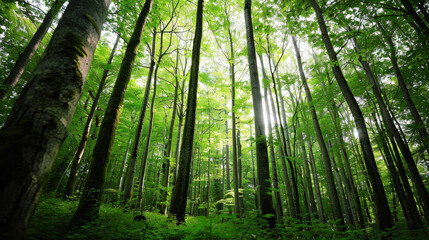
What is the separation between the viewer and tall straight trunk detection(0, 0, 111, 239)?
0.82m

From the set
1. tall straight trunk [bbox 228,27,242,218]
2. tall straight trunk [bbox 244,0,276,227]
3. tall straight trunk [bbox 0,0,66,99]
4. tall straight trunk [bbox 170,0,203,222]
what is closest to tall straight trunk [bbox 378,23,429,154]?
tall straight trunk [bbox 244,0,276,227]

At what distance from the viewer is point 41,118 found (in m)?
1.06

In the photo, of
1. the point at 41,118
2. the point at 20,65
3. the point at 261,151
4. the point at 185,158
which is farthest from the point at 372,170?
the point at 20,65

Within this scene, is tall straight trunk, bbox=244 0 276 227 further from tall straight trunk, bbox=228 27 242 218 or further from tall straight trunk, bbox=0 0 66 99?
tall straight trunk, bbox=0 0 66 99

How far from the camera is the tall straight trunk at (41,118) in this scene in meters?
0.82

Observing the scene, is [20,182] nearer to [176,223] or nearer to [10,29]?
[176,223]

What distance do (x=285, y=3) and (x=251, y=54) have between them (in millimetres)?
1949

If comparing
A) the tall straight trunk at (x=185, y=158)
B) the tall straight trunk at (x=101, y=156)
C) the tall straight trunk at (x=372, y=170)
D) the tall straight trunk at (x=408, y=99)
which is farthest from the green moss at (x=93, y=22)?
the tall straight trunk at (x=408, y=99)

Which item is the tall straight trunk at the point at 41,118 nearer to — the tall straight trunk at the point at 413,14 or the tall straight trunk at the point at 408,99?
the tall straight trunk at the point at 413,14

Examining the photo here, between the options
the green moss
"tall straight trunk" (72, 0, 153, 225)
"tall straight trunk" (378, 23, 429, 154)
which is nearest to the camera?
the green moss

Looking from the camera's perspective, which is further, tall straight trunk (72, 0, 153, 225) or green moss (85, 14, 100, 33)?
tall straight trunk (72, 0, 153, 225)

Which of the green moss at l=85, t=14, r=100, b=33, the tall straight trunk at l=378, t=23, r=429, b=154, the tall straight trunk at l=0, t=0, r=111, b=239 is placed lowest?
the tall straight trunk at l=0, t=0, r=111, b=239

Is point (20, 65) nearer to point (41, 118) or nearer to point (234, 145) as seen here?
point (41, 118)

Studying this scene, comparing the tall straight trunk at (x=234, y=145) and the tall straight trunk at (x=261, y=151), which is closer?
the tall straight trunk at (x=261, y=151)
